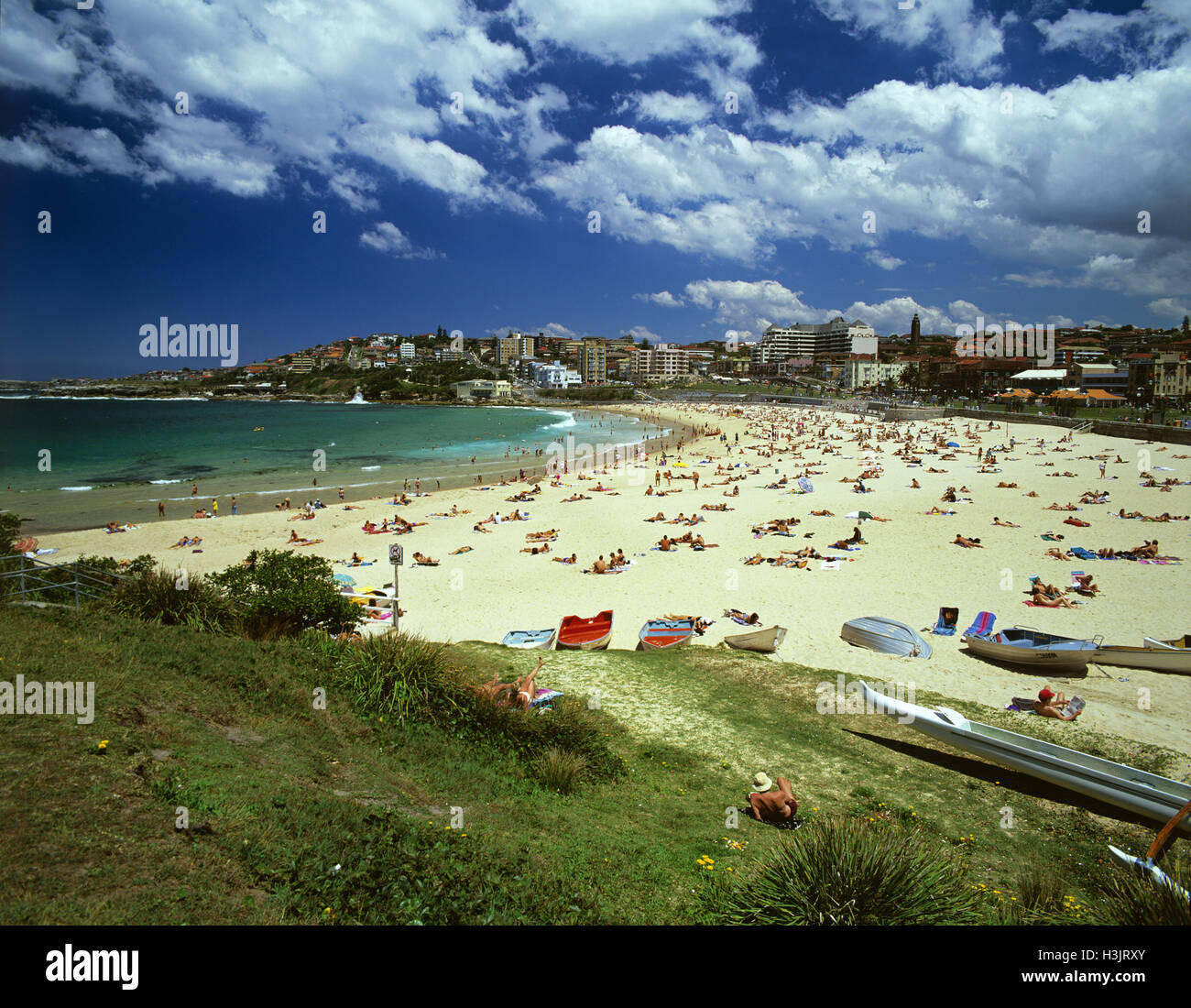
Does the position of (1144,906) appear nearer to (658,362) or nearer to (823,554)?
(823,554)

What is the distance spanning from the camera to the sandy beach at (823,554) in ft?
36.2

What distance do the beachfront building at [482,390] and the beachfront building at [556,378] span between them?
489 inches

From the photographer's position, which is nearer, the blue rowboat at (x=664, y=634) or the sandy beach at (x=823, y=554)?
the sandy beach at (x=823, y=554)

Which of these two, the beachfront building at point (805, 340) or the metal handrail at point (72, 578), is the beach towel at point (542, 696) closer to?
the metal handrail at point (72, 578)

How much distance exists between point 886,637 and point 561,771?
25.8 feet

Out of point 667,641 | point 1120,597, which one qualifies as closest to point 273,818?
point 667,641

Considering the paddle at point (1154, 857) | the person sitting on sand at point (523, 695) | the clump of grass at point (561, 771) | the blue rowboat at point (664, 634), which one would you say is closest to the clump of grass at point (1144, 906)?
the paddle at point (1154, 857)

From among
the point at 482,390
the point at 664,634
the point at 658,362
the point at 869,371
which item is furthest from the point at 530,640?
the point at 658,362

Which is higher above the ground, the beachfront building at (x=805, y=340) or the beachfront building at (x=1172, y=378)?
the beachfront building at (x=805, y=340)

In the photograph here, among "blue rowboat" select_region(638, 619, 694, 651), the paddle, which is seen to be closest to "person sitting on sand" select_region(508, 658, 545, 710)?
"blue rowboat" select_region(638, 619, 694, 651)

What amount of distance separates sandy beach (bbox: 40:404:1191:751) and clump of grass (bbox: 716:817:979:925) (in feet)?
18.5

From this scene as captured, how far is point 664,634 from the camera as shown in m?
11.7

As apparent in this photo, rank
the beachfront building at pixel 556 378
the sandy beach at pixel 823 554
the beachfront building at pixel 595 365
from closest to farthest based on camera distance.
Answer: the sandy beach at pixel 823 554 < the beachfront building at pixel 556 378 < the beachfront building at pixel 595 365

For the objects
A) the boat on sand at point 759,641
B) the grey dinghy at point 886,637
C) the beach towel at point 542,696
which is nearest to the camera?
the beach towel at point 542,696
